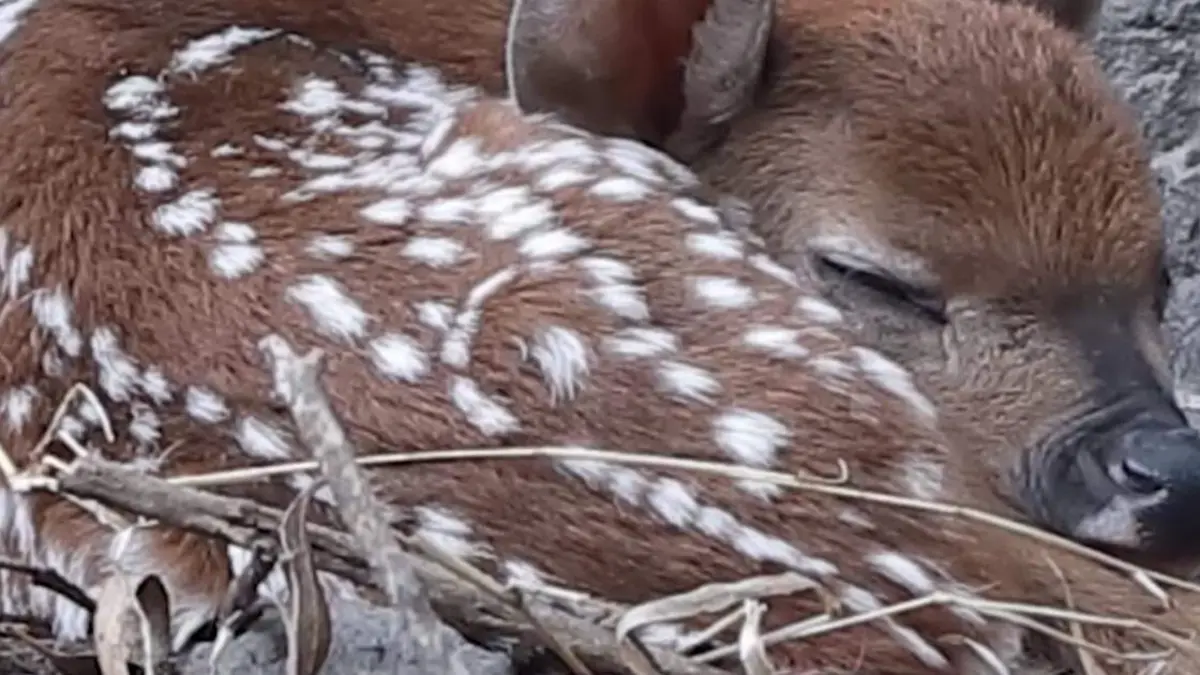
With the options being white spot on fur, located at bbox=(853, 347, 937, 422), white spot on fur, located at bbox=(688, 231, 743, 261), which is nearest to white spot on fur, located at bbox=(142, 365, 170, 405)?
white spot on fur, located at bbox=(688, 231, 743, 261)

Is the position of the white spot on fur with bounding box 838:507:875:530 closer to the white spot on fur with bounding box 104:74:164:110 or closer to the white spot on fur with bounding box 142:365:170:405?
the white spot on fur with bounding box 142:365:170:405

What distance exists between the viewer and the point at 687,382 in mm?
2250

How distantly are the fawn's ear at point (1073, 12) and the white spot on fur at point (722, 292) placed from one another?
0.72 meters

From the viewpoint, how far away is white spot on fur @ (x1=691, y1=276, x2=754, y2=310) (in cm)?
232

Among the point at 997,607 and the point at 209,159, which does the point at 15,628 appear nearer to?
the point at 209,159

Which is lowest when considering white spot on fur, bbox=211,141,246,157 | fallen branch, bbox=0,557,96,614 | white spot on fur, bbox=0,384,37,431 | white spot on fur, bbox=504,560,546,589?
white spot on fur, bbox=0,384,37,431

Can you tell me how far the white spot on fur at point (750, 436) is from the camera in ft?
7.24

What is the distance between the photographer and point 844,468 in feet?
Result: 7.19

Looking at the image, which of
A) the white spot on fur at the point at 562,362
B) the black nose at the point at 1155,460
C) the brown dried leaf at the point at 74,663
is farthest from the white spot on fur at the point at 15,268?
the black nose at the point at 1155,460

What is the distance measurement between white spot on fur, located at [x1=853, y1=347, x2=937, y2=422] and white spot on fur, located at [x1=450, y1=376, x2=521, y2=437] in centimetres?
29

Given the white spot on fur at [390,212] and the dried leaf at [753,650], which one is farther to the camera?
the white spot on fur at [390,212]

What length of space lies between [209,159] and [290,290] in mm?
243

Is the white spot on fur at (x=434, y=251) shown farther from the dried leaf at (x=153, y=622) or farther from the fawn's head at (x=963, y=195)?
the dried leaf at (x=153, y=622)

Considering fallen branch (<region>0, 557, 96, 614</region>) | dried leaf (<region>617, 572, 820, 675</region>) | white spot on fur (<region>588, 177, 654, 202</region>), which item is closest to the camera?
dried leaf (<region>617, 572, 820, 675</region>)
